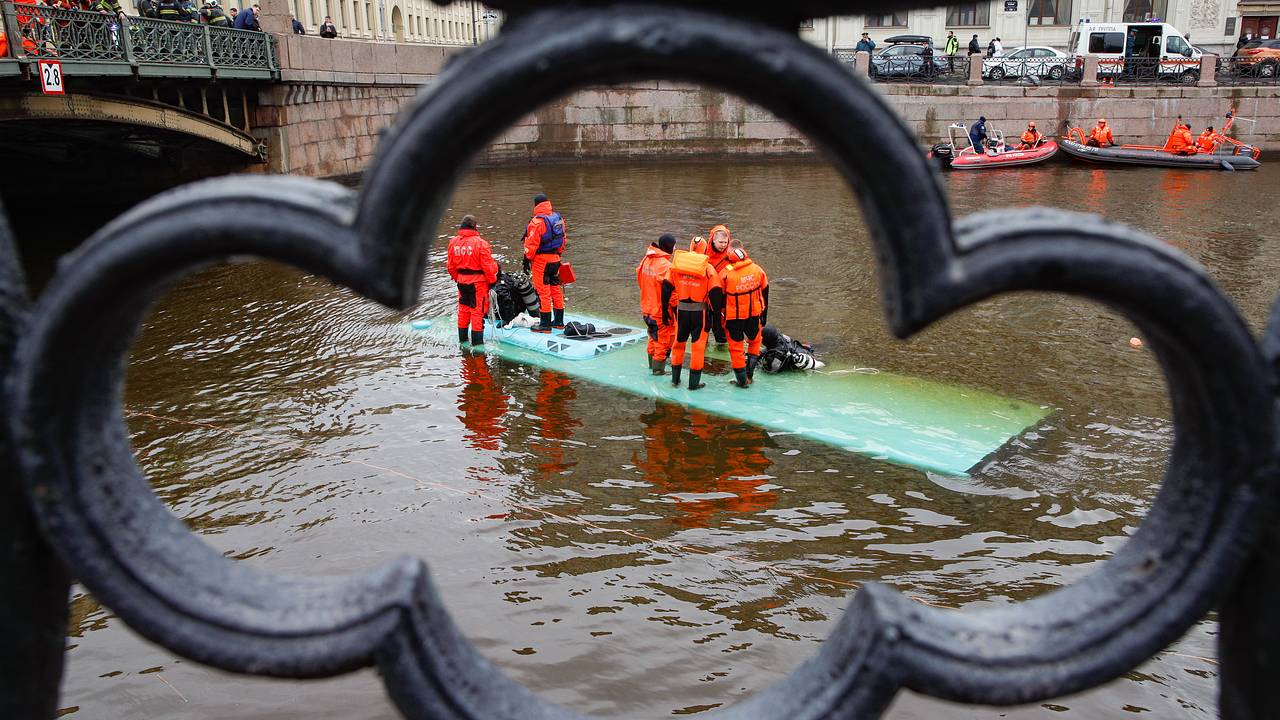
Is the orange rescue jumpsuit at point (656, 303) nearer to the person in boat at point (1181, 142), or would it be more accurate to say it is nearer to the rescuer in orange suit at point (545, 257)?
the rescuer in orange suit at point (545, 257)

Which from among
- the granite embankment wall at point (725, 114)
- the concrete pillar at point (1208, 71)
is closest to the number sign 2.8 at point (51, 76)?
the granite embankment wall at point (725, 114)

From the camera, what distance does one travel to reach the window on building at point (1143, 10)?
38781 mm

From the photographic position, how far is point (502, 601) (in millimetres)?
5879

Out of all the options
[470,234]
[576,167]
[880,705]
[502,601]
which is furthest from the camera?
[576,167]

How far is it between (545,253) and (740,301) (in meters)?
Result: 3.13

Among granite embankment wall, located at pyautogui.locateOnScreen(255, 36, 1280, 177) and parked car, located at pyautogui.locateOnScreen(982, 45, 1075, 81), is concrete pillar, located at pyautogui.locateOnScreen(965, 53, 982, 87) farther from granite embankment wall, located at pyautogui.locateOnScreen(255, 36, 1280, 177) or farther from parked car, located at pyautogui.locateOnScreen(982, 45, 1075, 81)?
parked car, located at pyautogui.locateOnScreen(982, 45, 1075, 81)

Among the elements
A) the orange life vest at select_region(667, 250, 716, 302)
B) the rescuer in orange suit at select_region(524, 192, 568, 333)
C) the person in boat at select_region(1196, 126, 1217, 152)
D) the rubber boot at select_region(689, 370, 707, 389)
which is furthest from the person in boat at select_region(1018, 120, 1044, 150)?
the rubber boot at select_region(689, 370, 707, 389)

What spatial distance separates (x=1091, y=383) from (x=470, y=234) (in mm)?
6906

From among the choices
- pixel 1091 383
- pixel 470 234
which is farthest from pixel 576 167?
pixel 1091 383

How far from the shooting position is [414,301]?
44.8 inches

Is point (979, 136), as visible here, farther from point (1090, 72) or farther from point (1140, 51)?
point (1140, 51)

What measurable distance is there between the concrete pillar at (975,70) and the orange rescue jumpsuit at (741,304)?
79.1 ft

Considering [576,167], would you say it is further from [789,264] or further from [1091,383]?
[1091,383]

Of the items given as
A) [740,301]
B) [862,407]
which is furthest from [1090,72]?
[862,407]
